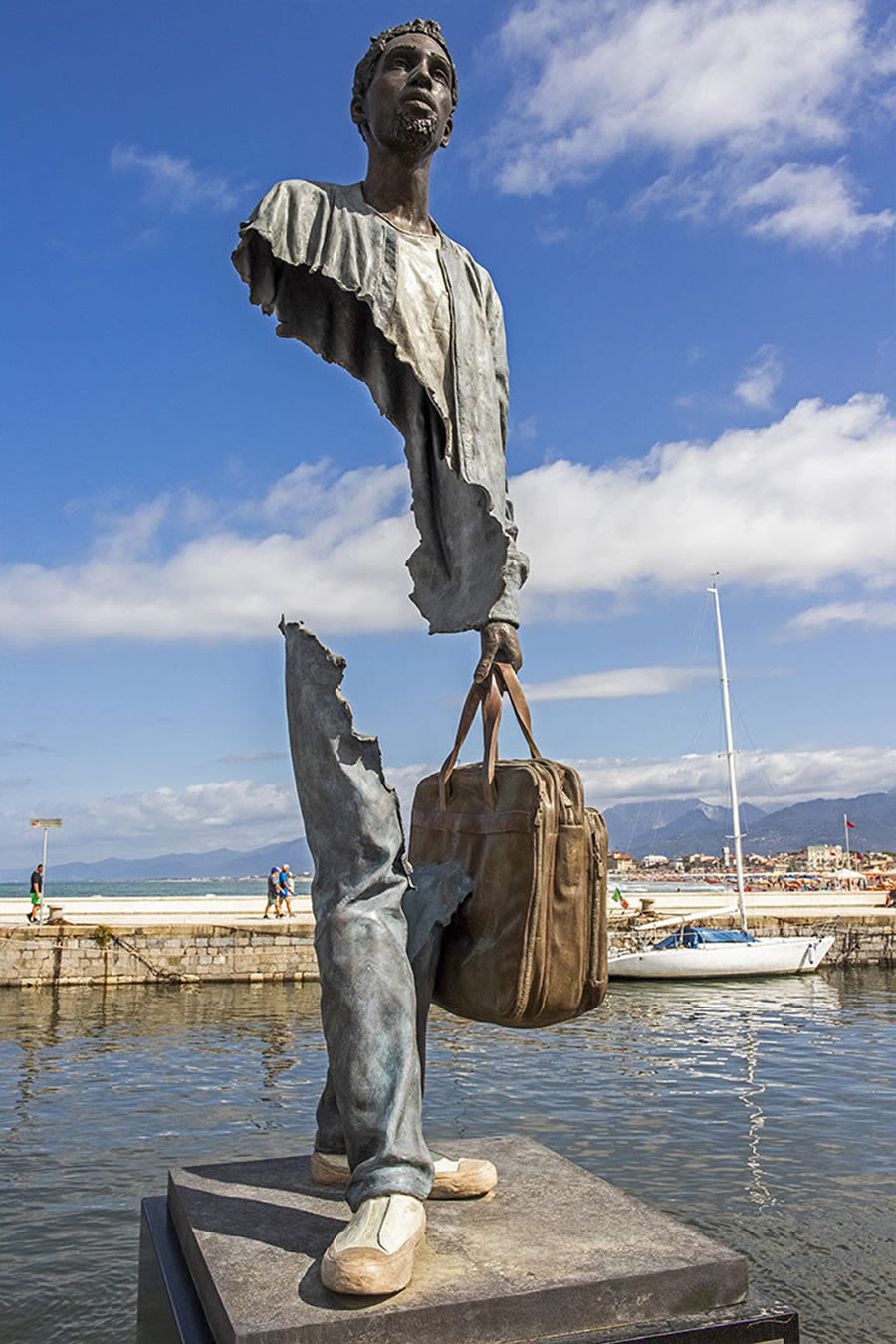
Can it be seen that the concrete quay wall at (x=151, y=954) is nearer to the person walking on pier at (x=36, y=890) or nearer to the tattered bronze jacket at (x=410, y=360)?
the person walking on pier at (x=36, y=890)

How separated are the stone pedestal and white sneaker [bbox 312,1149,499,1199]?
1.6 inches

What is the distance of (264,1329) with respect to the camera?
221 cm

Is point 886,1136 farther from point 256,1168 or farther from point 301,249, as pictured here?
point 301,249

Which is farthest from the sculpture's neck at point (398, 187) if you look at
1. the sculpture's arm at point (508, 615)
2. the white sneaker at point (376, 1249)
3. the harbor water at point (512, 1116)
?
the harbor water at point (512, 1116)

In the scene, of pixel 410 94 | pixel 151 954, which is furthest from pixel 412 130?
pixel 151 954

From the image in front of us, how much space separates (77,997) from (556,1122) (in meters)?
10.2

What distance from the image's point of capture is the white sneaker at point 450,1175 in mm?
3115

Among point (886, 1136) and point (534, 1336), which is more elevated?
point (534, 1336)

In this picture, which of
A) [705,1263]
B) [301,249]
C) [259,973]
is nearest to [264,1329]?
[705,1263]

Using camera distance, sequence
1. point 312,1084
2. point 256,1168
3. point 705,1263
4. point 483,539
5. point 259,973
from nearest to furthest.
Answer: point 705,1263, point 483,539, point 256,1168, point 312,1084, point 259,973

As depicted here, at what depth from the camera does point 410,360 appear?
343cm

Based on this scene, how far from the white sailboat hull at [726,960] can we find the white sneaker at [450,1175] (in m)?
18.3

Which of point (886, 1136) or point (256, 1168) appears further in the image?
point (886, 1136)

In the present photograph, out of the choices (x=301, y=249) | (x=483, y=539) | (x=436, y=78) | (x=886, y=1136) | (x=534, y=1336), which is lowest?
(x=886, y=1136)
